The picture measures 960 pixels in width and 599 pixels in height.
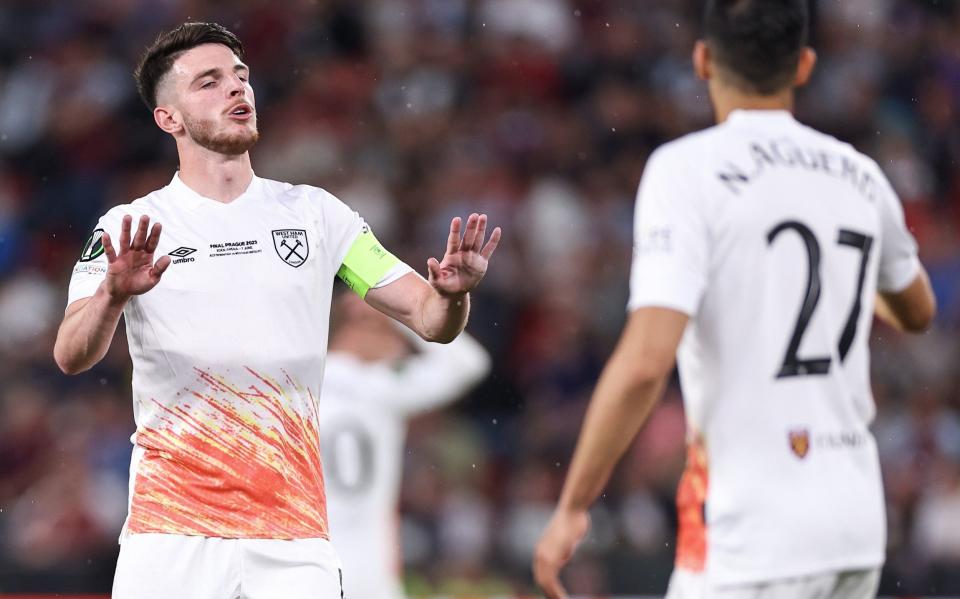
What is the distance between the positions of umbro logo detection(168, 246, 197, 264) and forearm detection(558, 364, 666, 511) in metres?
1.64

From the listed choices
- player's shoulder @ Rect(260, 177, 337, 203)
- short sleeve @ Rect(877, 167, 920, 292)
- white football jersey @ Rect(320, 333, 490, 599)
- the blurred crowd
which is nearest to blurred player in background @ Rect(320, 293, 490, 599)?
white football jersey @ Rect(320, 333, 490, 599)

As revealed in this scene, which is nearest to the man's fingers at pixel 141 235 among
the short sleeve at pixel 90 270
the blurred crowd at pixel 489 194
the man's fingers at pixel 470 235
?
the short sleeve at pixel 90 270

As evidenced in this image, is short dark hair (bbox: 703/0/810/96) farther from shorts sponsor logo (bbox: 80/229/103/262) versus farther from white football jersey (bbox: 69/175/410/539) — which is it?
shorts sponsor logo (bbox: 80/229/103/262)

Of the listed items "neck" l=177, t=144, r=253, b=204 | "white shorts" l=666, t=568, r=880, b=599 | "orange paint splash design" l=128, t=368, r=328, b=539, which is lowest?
"white shorts" l=666, t=568, r=880, b=599

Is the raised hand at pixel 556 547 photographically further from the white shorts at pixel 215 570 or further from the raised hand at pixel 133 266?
the raised hand at pixel 133 266

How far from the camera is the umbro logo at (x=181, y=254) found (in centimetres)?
471

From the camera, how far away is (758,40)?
12.2 feet

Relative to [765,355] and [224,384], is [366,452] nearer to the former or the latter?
[224,384]

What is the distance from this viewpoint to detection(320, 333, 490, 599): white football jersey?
7586 millimetres

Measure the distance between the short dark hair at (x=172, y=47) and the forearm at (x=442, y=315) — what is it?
43.3 inches

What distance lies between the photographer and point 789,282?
3.61 m

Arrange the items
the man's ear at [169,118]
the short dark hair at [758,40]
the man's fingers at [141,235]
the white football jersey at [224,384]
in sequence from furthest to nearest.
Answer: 1. the man's ear at [169,118]
2. the white football jersey at [224,384]
3. the man's fingers at [141,235]
4. the short dark hair at [758,40]

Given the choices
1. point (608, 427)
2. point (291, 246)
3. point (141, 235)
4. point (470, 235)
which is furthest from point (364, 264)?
point (608, 427)

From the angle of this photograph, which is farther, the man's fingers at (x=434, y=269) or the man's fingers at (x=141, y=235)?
the man's fingers at (x=434, y=269)
